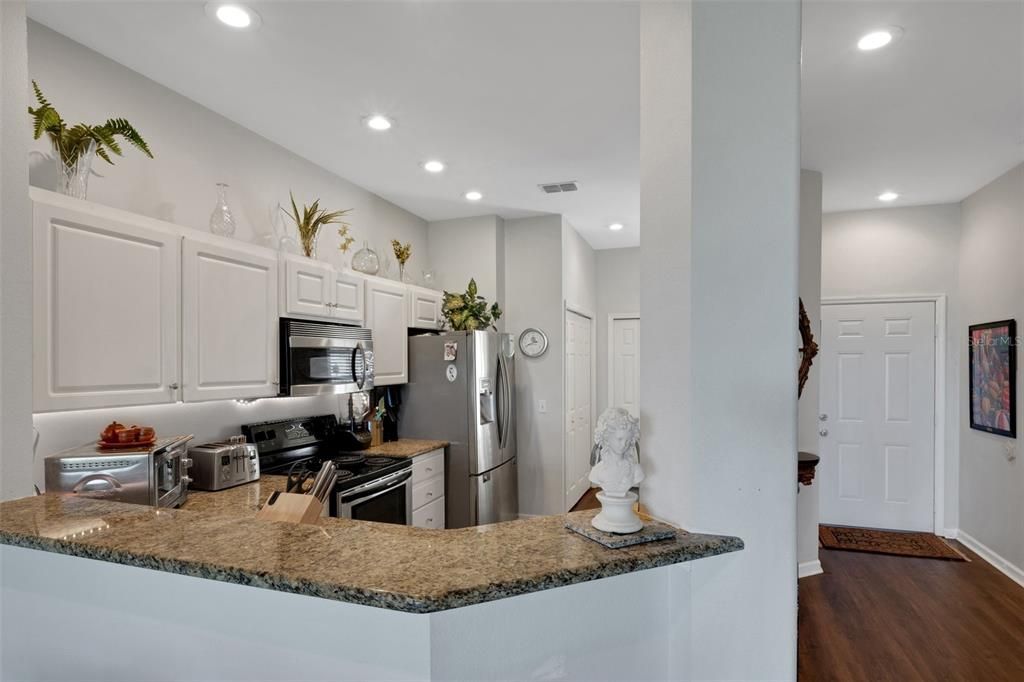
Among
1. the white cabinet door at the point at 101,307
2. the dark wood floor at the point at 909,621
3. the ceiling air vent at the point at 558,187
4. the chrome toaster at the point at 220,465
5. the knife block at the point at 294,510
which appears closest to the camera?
the knife block at the point at 294,510

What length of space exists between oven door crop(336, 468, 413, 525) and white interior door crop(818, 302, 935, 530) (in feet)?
11.7

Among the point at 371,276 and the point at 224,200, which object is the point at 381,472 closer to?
the point at 371,276

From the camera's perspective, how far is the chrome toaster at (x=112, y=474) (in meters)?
1.84

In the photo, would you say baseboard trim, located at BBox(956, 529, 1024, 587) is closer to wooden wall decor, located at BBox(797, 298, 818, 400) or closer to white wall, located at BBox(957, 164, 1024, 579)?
white wall, located at BBox(957, 164, 1024, 579)

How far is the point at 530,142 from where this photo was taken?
317 centimetres

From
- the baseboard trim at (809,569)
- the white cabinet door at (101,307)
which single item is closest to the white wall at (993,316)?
the baseboard trim at (809,569)

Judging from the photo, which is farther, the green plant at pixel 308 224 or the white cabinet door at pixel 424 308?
the white cabinet door at pixel 424 308

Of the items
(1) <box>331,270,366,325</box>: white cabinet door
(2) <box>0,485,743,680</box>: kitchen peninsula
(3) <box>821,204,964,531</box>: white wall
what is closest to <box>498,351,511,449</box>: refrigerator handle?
(1) <box>331,270,366,325</box>: white cabinet door

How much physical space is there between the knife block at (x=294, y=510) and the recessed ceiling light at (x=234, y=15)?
67.6 inches

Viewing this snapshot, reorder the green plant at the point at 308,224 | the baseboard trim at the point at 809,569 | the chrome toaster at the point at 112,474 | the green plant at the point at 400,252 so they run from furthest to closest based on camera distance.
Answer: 1. the green plant at the point at 400,252
2. the baseboard trim at the point at 809,569
3. the green plant at the point at 308,224
4. the chrome toaster at the point at 112,474

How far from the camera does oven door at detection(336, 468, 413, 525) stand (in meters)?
2.82

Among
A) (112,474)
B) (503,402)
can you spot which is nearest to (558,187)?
(503,402)

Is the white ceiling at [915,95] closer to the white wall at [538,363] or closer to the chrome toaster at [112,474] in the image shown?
the white wall at [538,363]

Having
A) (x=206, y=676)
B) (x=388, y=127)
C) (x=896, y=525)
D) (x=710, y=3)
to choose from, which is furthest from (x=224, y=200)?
(x=896, y=525)
